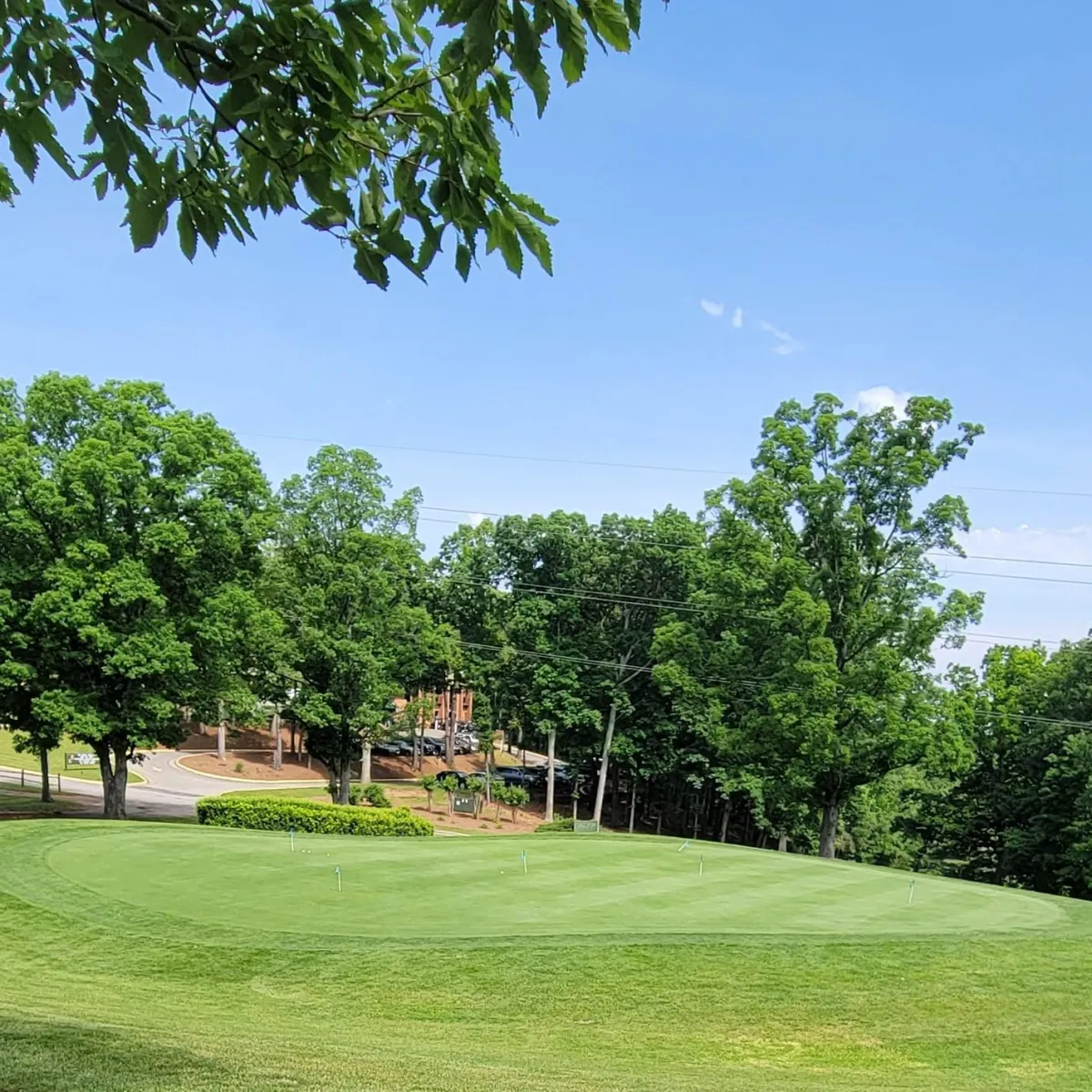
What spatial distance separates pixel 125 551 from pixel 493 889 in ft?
53.5

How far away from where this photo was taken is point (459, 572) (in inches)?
1960

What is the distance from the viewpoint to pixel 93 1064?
4977mm

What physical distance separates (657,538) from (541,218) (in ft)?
139

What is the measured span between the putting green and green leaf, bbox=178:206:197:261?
10579 millimetres

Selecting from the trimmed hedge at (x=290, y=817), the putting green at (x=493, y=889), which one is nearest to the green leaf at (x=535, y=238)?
the putting green at (x=493, y=889)

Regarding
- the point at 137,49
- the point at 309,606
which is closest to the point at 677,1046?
the point at 137,49

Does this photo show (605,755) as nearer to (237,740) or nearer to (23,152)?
(237,740)

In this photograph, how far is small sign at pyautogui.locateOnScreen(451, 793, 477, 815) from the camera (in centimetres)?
3950

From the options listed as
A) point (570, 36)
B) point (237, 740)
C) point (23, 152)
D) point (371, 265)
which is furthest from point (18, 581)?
point (237, 740)

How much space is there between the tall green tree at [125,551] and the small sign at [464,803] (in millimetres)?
14312

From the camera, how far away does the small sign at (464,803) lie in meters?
39.5

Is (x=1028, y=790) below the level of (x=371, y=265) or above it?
below

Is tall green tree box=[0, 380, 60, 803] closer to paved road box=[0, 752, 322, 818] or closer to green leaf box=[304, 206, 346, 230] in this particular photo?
paved road box=[0, 752, 322, 818]

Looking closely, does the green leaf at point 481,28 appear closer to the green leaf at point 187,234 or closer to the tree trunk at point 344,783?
the green leaf at point 187,234
